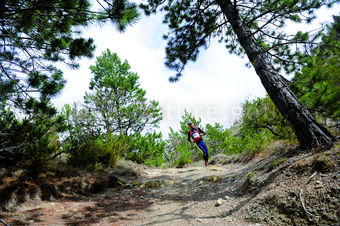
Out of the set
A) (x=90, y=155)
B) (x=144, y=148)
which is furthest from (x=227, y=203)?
(x=144, y=148)

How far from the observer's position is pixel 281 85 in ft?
10.7

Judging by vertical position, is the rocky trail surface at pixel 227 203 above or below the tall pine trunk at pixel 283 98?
below

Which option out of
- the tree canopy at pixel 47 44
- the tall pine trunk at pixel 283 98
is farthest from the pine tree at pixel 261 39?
the tree canopy at pixel 47 44

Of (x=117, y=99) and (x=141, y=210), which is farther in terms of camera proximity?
(x=117, y=99)

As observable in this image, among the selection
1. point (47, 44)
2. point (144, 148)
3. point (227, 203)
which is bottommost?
point (227, 203)

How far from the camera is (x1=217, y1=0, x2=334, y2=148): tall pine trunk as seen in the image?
280 centimetres

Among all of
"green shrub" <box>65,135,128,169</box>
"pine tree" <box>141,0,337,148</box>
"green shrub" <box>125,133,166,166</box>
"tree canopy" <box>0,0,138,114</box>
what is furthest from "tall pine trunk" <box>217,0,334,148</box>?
"green shrub" <box>125,133,166,166</box>

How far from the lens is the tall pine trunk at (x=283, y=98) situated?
110 inches

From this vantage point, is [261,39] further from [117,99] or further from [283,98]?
[117,99]

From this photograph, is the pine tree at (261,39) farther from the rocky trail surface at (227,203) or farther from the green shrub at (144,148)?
the green shrub at (144,148)

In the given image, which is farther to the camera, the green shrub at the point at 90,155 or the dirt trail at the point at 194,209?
the green shrub at the point at 90,155

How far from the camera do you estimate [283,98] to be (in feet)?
10.4

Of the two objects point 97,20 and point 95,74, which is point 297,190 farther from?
point 95,74

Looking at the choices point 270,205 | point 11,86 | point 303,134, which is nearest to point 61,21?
point 11,86
